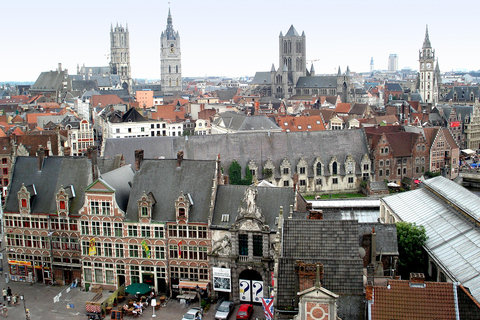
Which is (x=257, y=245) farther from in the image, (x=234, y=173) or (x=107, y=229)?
(x=234, y=173)

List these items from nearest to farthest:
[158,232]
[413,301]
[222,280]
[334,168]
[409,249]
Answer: [413,301]
[409,249]
[222,280]
[158,232]
[334,168]

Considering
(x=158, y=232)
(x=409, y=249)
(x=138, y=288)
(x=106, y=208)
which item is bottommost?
(x=138, y=288)

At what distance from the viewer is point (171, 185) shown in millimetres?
57625

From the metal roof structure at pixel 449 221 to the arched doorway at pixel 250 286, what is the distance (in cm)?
1560

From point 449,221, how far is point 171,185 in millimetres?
27012

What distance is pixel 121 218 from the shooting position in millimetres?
56250

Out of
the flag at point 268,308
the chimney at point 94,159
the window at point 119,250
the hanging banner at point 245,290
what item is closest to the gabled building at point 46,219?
the chimney at point 94,159

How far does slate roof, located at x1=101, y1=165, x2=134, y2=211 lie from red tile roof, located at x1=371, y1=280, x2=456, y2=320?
106ft

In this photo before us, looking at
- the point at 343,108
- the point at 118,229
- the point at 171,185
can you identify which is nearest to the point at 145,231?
the point at 118,229

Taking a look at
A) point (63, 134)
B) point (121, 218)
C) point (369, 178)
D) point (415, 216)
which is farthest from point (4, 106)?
point (415, 216)

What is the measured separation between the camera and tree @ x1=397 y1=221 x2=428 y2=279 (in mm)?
47312

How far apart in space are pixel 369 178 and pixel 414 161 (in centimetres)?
1244

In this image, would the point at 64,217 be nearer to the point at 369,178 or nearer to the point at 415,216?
the point at 415,216

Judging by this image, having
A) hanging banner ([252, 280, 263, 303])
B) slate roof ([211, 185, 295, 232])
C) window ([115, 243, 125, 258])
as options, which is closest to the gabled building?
window ([115, 243, 125, 258])
